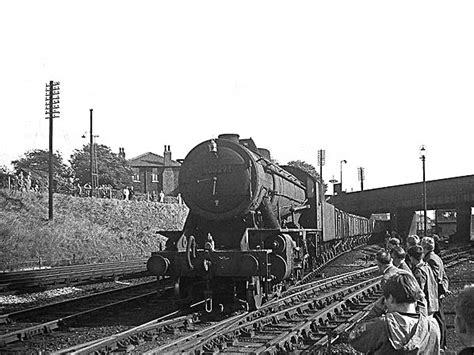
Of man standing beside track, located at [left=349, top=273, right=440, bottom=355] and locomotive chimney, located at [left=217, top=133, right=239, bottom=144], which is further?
locomotive chimney, located at [left=217, top=133, right=239, bottom=144]

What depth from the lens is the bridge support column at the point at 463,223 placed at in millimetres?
45291

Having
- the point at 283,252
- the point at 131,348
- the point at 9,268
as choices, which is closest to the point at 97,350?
the point at 131,348

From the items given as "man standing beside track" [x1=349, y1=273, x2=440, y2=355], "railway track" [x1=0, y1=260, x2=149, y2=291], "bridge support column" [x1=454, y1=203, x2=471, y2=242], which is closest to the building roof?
"bridge support column" [x1=454, y1=203, x2=471, y2=242]

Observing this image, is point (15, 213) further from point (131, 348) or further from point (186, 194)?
point (131, 348)

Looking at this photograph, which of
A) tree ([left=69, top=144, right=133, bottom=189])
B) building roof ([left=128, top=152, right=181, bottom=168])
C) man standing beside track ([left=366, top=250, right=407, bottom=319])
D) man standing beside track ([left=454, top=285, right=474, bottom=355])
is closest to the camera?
man standing beside track ([left=454, top=285, right=474, bottom=355])

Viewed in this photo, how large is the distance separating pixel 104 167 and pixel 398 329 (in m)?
63.3

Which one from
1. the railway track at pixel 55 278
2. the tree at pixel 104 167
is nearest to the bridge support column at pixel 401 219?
the tree at pixel 104 167

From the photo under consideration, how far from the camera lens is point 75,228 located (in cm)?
3288

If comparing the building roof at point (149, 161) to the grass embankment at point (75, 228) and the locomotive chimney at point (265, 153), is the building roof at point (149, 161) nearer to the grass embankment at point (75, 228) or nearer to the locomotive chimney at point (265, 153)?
the grass embankment at point (75, 228)

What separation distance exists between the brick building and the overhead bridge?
2713cm

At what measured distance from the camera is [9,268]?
23.9 m

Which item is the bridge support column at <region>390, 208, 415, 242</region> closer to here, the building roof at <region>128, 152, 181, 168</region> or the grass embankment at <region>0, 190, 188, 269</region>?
the grass embankment at <region>0, 190, 188, 269</region>

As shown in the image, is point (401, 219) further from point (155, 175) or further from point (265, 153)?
point (265, 153)

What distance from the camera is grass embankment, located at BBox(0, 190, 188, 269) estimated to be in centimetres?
2819
